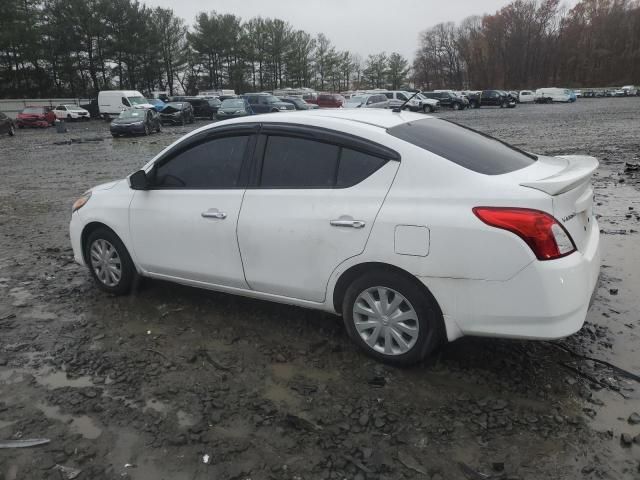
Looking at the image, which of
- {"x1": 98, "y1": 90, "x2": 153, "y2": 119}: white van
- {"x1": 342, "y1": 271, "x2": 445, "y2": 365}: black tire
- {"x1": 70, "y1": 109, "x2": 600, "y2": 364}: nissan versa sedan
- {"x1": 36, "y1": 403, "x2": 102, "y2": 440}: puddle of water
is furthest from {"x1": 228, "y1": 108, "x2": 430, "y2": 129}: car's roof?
{"x1": 98, "y1": 90, "x2": 153, "y2": 119}: white van

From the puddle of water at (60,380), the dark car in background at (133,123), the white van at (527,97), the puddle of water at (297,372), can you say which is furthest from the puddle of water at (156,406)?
the white van at (527,97)

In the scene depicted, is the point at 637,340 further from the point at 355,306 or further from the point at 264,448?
the point at 264,448

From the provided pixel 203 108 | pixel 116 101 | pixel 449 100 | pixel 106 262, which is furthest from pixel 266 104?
pixel 106 262

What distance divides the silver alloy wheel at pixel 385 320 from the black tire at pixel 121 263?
226 cm

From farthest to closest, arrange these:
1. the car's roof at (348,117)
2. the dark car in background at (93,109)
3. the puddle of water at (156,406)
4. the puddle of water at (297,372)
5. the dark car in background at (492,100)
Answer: the dark car in background at (492,100) < the dark car in background at (93,109) < the car's roof at (348,117) < the puddle of water at (297,372) < the puddle of water at (156,406)

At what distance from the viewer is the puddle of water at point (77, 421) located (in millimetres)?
2898

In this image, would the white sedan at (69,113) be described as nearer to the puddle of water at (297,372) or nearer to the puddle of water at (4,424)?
the puddle of water at (4,424)

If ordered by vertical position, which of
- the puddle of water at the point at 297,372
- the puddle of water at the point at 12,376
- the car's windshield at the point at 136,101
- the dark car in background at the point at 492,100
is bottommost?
the puddle of water at the point at 12,376

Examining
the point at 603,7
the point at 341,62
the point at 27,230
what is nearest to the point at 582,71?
the point at 603,7

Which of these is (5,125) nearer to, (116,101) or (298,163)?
(116,101)

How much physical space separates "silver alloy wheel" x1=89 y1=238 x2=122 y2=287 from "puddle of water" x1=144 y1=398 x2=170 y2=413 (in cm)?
179

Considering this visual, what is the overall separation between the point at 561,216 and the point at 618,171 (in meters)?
9.23

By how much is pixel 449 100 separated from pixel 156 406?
163 ft

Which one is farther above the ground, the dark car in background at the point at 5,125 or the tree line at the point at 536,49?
the tree line at the point at 536,49
